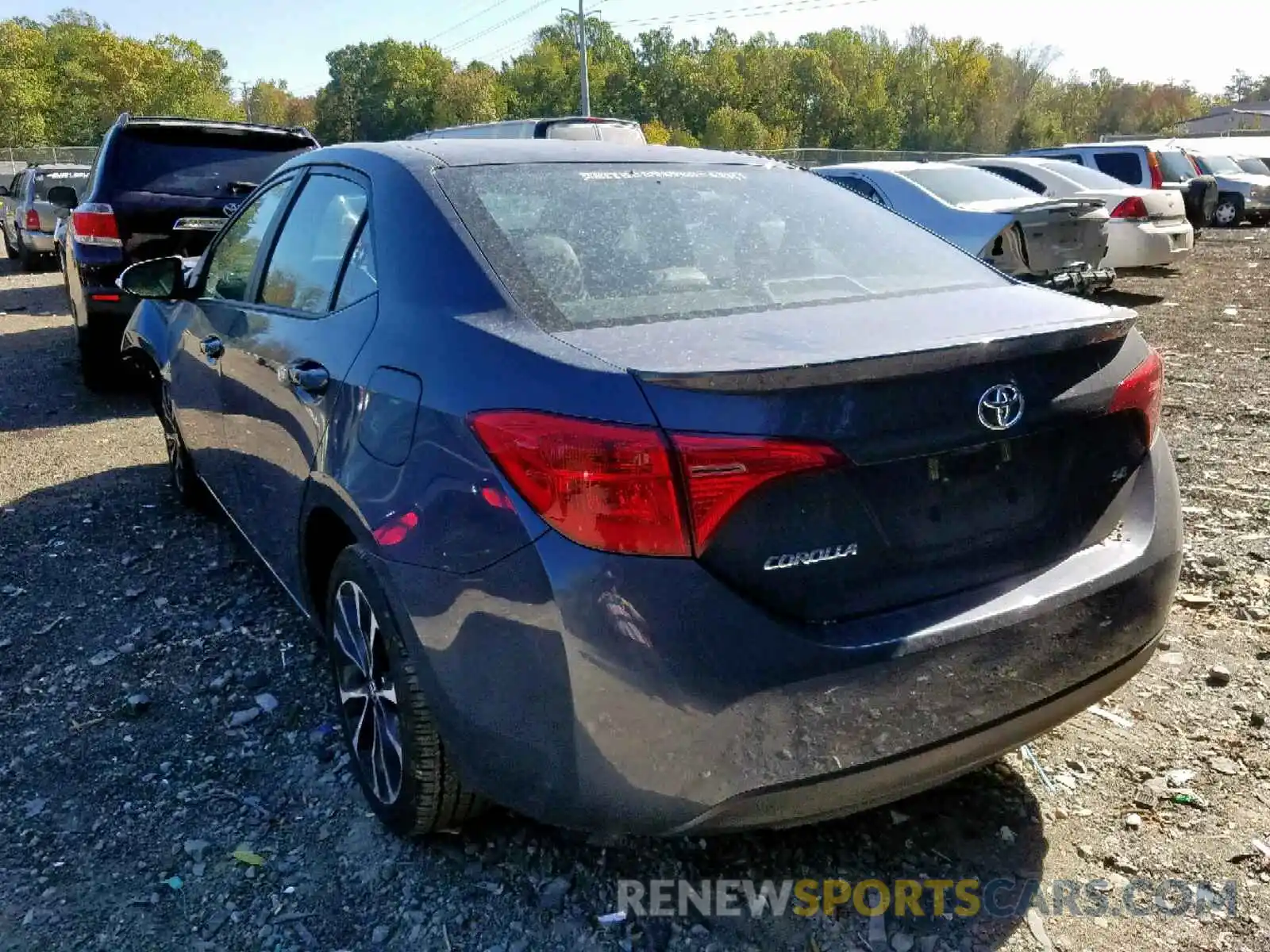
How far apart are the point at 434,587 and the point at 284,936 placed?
0.91 metres

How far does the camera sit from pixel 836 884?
7.76 feet

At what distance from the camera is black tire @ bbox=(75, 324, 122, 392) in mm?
7332

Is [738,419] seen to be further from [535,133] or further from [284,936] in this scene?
[535,133]

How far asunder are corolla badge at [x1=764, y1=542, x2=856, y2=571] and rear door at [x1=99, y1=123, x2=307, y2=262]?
6.33 metres

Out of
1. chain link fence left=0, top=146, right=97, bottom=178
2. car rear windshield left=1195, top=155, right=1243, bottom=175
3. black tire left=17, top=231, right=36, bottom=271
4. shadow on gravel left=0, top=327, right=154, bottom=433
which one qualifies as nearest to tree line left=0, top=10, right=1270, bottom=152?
chain link fence left=0, top=146, right=97, bottom=178

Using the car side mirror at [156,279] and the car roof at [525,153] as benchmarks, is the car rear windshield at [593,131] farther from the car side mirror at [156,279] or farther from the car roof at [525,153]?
the car roof at [525,153]

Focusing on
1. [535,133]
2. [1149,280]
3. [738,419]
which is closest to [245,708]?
[738,419]

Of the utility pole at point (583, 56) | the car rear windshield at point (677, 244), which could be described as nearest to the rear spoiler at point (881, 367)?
the car rear windshield at point (677, 244)

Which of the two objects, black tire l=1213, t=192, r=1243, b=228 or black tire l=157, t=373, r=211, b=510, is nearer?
black tire l=157, t=373, r=211, b=510

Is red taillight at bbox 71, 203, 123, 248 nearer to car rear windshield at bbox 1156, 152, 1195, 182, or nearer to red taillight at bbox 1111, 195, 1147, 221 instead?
red taillight at bbox 1111, 195, 1147, 221

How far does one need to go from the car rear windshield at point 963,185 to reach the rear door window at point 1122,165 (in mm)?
6712

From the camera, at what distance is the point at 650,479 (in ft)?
5.88

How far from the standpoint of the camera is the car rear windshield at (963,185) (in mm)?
9648

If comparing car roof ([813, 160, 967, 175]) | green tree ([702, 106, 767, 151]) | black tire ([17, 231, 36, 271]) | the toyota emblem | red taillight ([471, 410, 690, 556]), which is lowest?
black tire ([17, 231, 36, 271])
